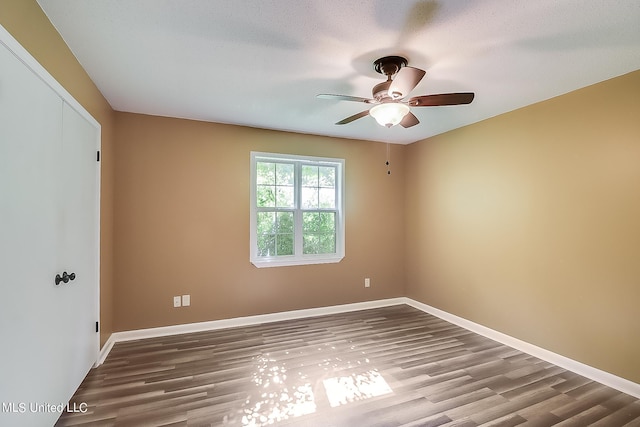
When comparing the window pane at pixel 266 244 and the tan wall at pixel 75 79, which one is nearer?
the tan wall at pixel 75 79

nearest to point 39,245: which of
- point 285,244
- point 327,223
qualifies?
point 285,244

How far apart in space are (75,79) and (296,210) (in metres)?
2.54

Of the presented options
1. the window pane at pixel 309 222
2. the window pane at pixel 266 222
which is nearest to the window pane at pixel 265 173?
the window pane at pixel 266 222

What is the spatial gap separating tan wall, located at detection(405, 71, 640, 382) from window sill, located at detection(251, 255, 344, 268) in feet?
4.58

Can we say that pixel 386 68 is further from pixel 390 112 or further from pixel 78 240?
pixel 78 240

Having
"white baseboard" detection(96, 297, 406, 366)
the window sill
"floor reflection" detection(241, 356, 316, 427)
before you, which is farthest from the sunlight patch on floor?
the window sill

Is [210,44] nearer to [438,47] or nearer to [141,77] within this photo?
[141,77]

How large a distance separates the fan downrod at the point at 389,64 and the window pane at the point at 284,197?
→ 217 cm

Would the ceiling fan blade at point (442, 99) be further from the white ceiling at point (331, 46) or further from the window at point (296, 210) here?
the window at point (296, 210)

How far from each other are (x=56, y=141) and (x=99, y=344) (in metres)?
1.84

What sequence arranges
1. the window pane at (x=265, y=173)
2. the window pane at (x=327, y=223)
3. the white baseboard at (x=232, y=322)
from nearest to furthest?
the white baseboard at (x=232, y=322) < the window pane at (x=265, y=173) < the window pane at (x=327, y=223)

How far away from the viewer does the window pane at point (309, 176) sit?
411cm

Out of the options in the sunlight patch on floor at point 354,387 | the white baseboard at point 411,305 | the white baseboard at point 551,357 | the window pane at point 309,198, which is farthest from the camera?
the window pane at point 309,198

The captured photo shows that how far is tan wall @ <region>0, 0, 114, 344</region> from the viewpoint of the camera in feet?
4.71
